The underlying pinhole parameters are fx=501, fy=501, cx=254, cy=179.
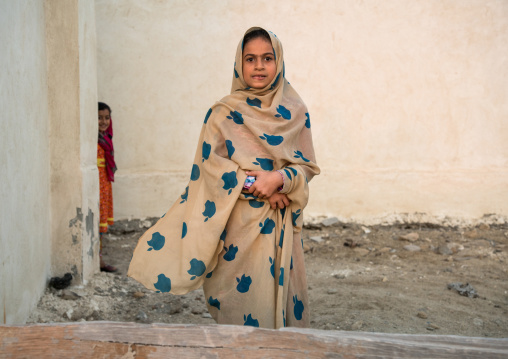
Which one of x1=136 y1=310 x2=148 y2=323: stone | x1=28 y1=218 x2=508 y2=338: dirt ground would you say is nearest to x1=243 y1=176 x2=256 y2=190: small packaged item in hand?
x1=28 y1=218 x2=508 y2=338: dirt ground

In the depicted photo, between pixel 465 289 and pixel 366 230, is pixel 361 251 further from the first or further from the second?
pixel 465 289

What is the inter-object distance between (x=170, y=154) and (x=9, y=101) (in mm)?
3117

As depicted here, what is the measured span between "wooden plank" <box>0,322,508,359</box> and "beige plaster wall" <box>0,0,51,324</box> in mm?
1261

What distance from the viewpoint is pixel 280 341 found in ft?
4.23

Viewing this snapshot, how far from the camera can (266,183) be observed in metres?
2.19

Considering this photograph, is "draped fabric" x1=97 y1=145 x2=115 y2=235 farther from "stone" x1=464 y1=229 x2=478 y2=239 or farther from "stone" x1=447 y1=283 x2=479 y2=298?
"stone" x1=464 y1=229 x2=478 y2=239

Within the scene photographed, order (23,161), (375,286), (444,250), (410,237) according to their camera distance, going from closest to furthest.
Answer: (23,161), (375,286), (444,250), (410,237)

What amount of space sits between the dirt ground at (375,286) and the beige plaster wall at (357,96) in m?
0.40

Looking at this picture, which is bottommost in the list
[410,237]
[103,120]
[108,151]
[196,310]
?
[196,310]

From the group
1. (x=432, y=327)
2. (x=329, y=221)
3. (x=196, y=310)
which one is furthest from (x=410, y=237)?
(x=196, y=310)

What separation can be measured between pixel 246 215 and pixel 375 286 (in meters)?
2.29

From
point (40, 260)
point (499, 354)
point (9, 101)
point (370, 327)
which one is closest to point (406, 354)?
point (499, 354)

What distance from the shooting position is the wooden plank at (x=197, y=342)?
127cm

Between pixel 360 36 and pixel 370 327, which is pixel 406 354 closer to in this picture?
pixel 370 327
